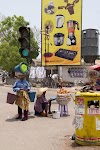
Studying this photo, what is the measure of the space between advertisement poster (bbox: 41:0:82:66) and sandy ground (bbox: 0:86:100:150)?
29.8 meters

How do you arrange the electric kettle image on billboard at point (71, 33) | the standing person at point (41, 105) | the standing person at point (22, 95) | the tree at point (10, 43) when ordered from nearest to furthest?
the standing person at point (22, 95) < the standing person at point (41, 105) < the electric kettle image on billboard at point (71, 33) < the tree at point (10, 43)

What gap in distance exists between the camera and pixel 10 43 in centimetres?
5134

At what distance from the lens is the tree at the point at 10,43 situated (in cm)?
4853

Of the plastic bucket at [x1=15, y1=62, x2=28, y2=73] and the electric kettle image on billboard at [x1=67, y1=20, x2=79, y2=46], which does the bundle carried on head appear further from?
the electric kettle image on billboard at [x1=67, y1=20, x2=79, y2=46]

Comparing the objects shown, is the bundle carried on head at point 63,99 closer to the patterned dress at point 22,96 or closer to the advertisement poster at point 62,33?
the patterned dress at point 22,96

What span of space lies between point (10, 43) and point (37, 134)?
42785 mm

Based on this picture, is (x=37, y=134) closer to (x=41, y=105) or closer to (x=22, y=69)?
(x=22, y=69)

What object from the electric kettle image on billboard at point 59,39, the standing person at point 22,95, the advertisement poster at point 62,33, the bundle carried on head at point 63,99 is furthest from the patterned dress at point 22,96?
the electric kettle image on billboard at point 59,39

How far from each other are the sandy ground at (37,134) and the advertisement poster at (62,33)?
29.8m

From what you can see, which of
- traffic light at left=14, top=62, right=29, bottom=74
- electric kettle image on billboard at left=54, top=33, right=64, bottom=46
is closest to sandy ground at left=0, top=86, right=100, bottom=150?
traffic light at left=14, top=62, right=29, bottom=74

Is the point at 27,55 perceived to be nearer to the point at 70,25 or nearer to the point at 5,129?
the point at 5,129

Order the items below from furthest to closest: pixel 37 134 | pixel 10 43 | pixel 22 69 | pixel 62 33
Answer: pixel 10 43
pixel 62 33
pixel 22 69
pixel 37 134

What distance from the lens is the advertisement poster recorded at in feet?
138

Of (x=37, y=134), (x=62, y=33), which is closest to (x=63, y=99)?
(x=37, y=134)
